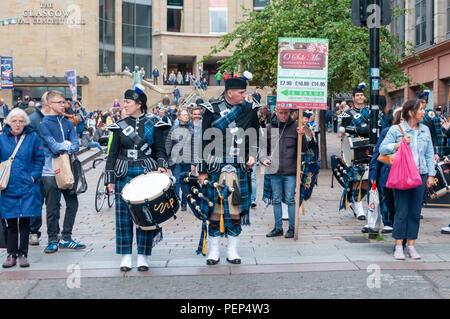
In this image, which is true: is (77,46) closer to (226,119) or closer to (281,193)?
(281,193)

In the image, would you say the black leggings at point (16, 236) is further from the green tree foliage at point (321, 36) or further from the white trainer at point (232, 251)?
the green tree foliage at point (321, 36)

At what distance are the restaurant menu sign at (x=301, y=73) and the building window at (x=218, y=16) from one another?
162 feet

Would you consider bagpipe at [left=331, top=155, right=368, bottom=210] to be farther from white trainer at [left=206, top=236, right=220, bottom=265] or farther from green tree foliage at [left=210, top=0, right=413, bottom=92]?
green tree foliage at [left=210, top=0, right=413, bottom=92]

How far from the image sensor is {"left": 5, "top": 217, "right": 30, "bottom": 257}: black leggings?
676 centimetres

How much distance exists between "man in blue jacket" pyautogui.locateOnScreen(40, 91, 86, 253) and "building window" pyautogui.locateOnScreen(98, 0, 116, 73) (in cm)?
4370

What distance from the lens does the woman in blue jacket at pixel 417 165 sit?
6875 mm

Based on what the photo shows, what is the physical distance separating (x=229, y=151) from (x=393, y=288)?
2.31 metres

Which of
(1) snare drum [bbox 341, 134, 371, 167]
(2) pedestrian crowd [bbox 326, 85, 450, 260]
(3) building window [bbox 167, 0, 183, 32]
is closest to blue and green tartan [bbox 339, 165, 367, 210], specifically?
(1) snare drum [bbox 341, 134, 371, 167]

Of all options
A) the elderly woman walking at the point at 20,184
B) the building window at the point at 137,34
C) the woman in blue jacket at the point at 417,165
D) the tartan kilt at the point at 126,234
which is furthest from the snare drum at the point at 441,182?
the building window at the point at 137,34

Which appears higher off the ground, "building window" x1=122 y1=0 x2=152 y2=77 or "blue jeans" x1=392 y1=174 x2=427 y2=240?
"building window" x1=122 y1=0 x2=152 y2=77

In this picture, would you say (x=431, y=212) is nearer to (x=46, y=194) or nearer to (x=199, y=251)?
(x=199, y=251)

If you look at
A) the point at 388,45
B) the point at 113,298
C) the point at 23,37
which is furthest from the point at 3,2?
the point at 113,298
